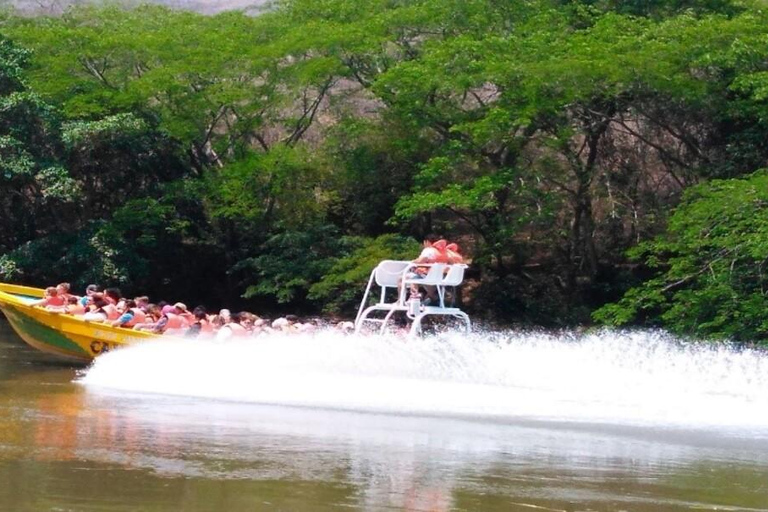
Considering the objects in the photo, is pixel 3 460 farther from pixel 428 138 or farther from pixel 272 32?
pixel 272 32

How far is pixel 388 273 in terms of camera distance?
17.8 m

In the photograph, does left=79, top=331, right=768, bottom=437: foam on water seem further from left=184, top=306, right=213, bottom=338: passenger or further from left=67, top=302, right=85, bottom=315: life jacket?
left=67, top=302, right=85, bottom=315: life jacket

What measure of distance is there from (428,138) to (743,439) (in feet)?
52.3

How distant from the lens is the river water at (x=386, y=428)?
9.62m

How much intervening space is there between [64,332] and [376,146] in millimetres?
10797

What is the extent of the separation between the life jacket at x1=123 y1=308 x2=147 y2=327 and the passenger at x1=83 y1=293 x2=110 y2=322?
0.41 meters

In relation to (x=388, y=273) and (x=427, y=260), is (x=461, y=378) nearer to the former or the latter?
(x=427, y=260)

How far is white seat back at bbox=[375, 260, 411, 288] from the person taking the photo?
17.8 m

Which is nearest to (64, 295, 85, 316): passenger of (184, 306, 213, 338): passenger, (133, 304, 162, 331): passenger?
(133, 304, 162, 331): passenger

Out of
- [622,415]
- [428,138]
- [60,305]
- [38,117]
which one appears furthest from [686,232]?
[38,117]

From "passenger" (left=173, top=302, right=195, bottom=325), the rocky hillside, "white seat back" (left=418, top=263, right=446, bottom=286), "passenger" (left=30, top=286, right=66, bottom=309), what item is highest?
the rocky hillside

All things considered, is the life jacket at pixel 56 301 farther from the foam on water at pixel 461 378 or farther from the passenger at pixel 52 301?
the foam on water at pixel 461 378

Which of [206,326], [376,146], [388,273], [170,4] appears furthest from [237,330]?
[170,4]

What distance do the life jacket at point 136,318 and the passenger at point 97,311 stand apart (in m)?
0.41
